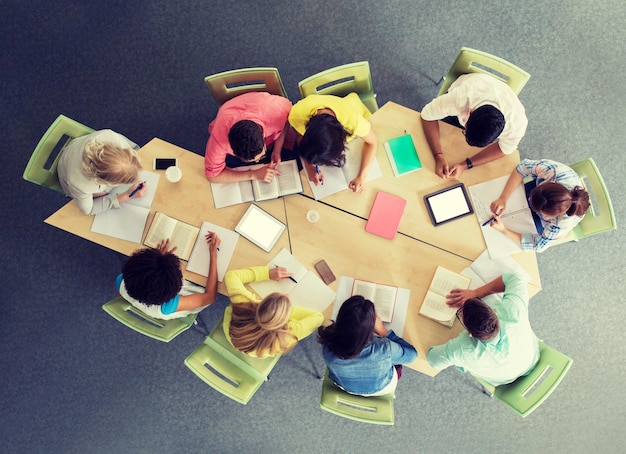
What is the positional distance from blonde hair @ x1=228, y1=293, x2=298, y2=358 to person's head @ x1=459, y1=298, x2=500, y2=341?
2.77 ft

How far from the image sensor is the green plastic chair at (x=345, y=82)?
2.31 metres

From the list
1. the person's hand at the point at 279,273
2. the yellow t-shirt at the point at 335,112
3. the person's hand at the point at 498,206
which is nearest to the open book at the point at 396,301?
the person's hand at the point at 279,273

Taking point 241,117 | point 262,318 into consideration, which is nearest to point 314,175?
point 241,117

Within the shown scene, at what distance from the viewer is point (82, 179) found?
2.18 metres

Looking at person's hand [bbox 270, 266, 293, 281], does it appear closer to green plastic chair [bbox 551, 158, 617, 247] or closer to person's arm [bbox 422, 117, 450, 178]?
person's arm [bbox 422, 117, 450, 178]

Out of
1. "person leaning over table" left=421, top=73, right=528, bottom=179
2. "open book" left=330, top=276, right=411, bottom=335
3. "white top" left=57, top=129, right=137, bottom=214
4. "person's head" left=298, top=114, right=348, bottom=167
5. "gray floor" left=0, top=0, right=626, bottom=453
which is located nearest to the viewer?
"person's head" left=298, top=114, right=348, bottom=167

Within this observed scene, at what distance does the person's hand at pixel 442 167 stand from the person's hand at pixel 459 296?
2.02 ft

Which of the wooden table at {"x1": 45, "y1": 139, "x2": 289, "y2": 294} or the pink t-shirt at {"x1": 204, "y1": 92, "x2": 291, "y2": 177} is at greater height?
the pink t-shirt at {"x1": 204, "y1": 92, "x2": 291, "y2": 177}

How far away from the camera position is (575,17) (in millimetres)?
3221

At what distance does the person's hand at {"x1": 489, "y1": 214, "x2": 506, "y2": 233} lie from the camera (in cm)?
228

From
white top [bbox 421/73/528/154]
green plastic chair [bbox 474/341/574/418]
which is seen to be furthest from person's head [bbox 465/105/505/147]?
green plastic chair [bbox 474/341/574/418]

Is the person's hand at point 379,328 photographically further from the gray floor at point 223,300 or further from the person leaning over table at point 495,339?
the gray floor at point 223,300

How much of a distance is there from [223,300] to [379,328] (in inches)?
52.0

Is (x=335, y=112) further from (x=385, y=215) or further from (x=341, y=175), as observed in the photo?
A: (x=385, y=215)
